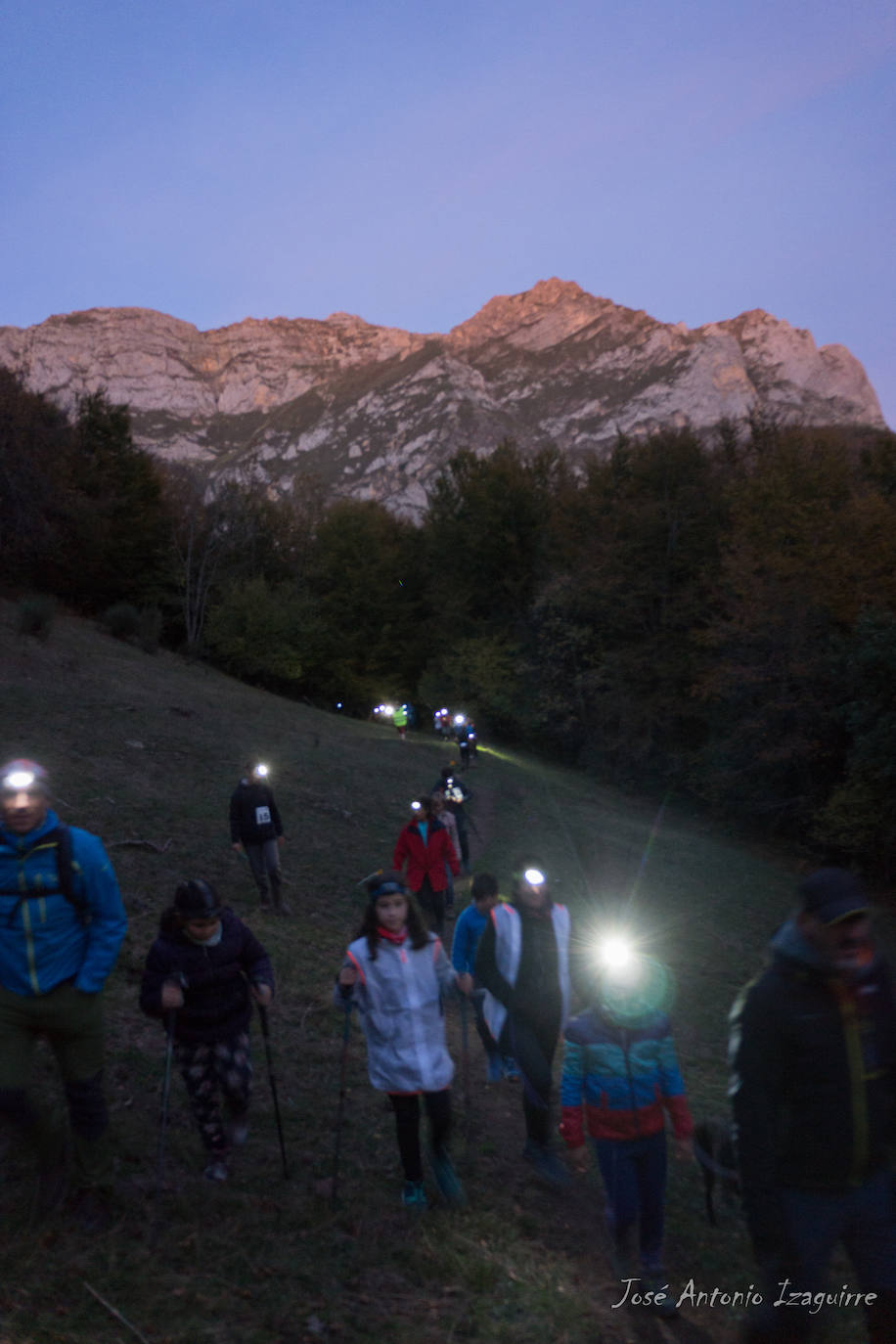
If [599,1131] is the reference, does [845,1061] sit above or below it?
above

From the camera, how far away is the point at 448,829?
11594 millimetres

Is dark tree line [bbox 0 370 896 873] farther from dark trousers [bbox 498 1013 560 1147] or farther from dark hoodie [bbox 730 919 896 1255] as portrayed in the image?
dark hoodie [bbox 730 919 896 1255]

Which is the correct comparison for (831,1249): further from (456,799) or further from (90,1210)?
(456,799)

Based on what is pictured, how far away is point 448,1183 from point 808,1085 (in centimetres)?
278

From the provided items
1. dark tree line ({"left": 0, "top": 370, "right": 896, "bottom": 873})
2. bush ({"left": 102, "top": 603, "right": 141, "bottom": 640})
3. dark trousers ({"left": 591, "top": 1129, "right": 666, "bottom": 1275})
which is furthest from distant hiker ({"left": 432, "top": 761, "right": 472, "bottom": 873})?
bush ({"left": 102, "top": 603, "right": 141, "bottom": 640})

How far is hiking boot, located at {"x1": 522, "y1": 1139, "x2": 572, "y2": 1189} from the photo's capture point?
5227 millimetres

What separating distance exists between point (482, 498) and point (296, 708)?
2263 cm

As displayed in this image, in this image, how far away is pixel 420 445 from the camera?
156750 mm

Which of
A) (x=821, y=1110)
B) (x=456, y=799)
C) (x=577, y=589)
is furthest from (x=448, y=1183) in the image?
(x=577, y=589)

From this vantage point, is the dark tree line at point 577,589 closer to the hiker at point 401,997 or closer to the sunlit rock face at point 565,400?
the hiker at point 401,997

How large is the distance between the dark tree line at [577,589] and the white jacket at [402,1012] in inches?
832

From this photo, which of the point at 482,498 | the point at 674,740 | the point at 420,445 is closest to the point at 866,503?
the point at 674,740

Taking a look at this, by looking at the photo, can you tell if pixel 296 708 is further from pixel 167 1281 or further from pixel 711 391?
pixel 711 391

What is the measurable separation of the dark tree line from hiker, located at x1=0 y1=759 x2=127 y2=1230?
22467 mm
